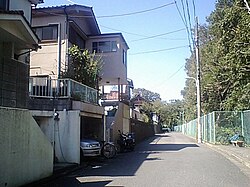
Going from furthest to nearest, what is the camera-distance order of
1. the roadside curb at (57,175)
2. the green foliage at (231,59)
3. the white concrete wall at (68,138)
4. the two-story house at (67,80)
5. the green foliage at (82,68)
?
the green foliage at (231,59)
the green foliage at (82,68)
the two-story house at (67,80)
the white concrete wall at (68,138)
the roadside curb at (57,175)

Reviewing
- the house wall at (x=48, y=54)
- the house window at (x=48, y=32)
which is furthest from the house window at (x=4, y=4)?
the house window at (x=48, y=32)

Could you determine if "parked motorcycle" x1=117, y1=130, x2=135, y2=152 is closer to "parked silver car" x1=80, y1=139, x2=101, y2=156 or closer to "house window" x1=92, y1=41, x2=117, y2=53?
"parked silver car" x1=80, y1=139, x2=101, y2=156

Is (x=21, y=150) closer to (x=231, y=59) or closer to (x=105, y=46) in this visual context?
(x=231, y=59)

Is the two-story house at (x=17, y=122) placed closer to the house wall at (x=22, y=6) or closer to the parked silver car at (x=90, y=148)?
the house wall at (x=22, y=6)

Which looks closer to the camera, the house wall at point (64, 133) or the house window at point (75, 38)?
the house wall at point (64, 133)

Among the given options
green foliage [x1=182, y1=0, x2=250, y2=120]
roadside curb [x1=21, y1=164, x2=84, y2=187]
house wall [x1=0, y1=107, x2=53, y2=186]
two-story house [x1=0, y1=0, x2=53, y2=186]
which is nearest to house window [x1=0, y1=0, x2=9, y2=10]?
two-story house [x1=0, y1=0, x2=53, y2=186]

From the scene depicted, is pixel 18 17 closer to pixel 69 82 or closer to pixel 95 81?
pixel 69 82

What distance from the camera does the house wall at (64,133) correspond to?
14156 mm

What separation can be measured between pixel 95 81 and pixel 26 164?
11897 millimetres

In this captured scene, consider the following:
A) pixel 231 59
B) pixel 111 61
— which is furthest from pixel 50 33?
pixel 231 59

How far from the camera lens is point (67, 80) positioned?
15344 millimetres

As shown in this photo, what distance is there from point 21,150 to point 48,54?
13.0 meters

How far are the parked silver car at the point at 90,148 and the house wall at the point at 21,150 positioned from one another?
4.81m

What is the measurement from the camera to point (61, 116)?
1443 cm
